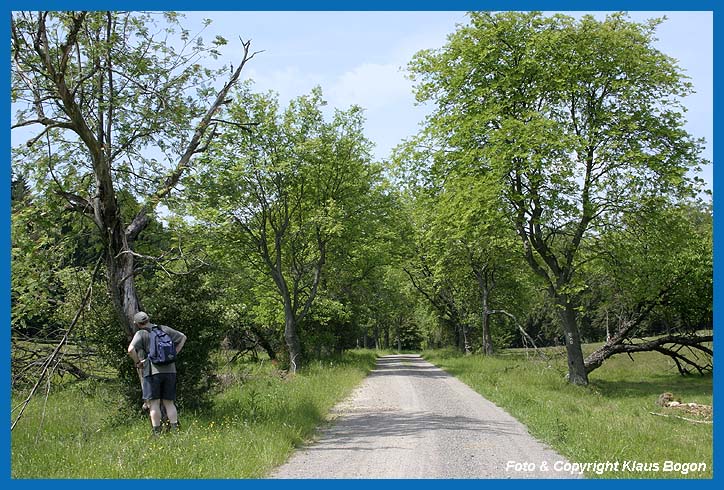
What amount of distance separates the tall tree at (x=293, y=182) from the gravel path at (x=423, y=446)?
28.5ft

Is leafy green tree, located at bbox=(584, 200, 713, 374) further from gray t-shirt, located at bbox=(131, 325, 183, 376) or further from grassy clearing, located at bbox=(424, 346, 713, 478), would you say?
gray t-shirt, located at bbox=(131, 325, 183, 376)

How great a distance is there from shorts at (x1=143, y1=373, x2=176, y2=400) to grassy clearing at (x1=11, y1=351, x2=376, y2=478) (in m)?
0.57

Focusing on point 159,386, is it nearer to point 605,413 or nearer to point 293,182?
point 605,413

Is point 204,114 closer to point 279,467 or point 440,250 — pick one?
point 279,467

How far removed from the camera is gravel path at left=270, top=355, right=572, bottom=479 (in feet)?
24.7

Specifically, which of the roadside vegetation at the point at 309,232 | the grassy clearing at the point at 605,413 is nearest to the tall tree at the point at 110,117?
the roadside vegetation at the point at 309,232

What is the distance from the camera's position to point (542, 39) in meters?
18.5

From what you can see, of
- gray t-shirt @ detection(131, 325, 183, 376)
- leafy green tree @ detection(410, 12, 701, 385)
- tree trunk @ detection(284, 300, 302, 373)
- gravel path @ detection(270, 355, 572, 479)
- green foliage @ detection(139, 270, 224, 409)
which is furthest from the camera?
tree trunk @ detection(284, 300, 302, 373)

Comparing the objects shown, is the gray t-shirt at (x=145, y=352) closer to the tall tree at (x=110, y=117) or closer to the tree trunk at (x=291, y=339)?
the tall tree at (x=110, y=117)

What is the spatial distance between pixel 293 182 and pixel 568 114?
9.87 m

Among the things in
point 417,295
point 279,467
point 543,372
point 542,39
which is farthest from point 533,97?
point 417,295

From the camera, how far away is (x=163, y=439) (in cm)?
863

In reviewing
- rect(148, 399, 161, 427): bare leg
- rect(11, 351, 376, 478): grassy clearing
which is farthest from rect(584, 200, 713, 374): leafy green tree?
rect(148, 399, 161, 427): bare leg

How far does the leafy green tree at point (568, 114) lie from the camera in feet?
59.8
